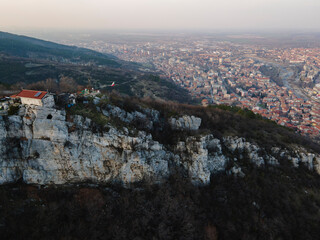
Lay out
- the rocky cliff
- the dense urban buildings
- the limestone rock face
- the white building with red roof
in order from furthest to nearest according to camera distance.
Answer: the dense urban buildings → the limestone rock face → the white building with red roof → the rocky cliff

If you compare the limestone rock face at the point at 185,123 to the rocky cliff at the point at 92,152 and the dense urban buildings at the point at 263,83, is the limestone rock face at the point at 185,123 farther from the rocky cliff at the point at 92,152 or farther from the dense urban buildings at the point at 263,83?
the dense urban buildings at the point at 263,83

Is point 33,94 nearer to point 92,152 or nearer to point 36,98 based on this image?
point 36,98

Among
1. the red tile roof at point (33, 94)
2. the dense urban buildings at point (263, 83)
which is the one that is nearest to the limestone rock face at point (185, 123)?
the red tile roof at point (33, 94)

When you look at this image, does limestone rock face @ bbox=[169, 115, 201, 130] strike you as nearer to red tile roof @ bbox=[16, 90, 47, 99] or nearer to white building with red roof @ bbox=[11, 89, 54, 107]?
white building with red roof @ bbox=[11, 89, 54, 107]

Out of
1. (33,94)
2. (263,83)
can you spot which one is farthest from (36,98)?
(263,83)

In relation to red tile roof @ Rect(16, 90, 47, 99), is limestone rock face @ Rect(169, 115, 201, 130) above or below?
below

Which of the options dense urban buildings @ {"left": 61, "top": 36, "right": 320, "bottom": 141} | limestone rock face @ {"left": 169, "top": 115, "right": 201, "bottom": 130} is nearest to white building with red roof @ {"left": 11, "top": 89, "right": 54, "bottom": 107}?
limestone rock face @ {"left": 169, "top": 115, "right": 201, "bottom": 130}

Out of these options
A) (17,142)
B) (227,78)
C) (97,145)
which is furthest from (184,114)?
(227,78)
